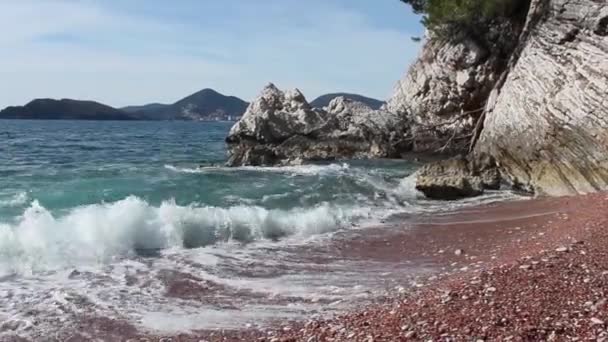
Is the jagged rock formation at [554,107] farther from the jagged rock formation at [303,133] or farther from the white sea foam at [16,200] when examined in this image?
the white sea foam at [16,200]

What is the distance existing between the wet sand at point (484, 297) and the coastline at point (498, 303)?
0.04 feet

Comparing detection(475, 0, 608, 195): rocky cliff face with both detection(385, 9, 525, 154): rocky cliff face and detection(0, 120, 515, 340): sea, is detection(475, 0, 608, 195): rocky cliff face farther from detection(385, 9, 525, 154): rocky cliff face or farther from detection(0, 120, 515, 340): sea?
detection(385, 9, 525, 154): rocky cliff face

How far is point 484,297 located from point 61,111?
570 ft

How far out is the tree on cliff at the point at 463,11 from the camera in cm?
2845

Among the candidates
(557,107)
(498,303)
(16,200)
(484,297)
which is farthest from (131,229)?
Answer: (557,107)

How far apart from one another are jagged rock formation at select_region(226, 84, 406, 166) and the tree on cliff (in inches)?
265

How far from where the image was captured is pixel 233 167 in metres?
31.5

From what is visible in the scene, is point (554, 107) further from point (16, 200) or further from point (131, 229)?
point (16, 200)

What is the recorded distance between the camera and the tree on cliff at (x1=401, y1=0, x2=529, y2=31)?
2845 cm

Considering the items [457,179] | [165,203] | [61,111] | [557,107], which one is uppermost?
[61,111]

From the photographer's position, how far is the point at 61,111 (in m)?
166

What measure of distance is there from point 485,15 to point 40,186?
21.2 m

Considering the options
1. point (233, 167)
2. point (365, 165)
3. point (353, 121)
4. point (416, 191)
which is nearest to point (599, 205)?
point (416, 191)

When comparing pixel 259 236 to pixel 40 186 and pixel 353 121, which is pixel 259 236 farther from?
pixel 353 121
